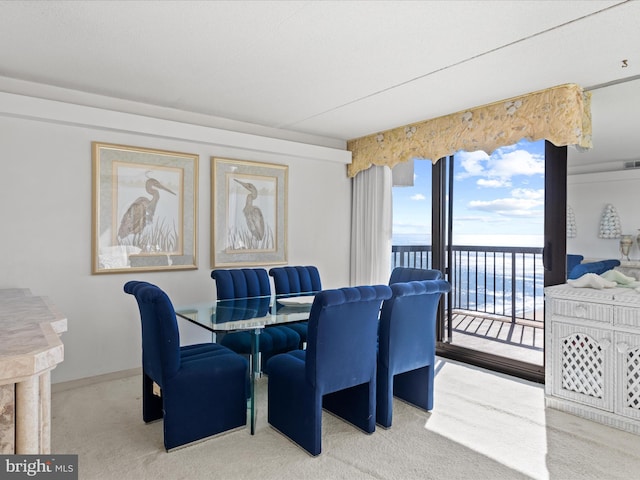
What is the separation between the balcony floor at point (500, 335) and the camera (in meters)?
4.11

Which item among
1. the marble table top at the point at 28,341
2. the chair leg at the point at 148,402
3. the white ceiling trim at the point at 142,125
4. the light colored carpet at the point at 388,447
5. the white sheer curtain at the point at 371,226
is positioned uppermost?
the white ceiling trim at the point at 142,125

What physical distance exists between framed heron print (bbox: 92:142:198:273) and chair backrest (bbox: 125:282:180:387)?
1315 mm

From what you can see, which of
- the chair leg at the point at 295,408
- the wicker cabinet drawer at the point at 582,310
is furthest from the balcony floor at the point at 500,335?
the chair leg at the point at 295,408

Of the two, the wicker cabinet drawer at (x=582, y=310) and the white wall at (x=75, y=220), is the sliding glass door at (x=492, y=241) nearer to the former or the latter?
the wicker cabinet drawer at (x=582, y=310)

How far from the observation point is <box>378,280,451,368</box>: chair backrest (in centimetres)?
263

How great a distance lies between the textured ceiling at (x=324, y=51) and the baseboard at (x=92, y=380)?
7.63 feet

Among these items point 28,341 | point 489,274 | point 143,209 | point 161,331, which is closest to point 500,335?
point 489,274

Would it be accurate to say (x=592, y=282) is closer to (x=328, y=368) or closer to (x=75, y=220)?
(x=328, y=368)

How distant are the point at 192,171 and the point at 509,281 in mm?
3907

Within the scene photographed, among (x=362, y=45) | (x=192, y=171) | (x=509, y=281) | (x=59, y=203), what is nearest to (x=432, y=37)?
(x=362, y=45)

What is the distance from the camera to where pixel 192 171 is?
3.98 meters

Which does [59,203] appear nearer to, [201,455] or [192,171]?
[192,171]

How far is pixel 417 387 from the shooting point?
301 cm

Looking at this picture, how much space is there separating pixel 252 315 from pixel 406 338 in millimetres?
1052
